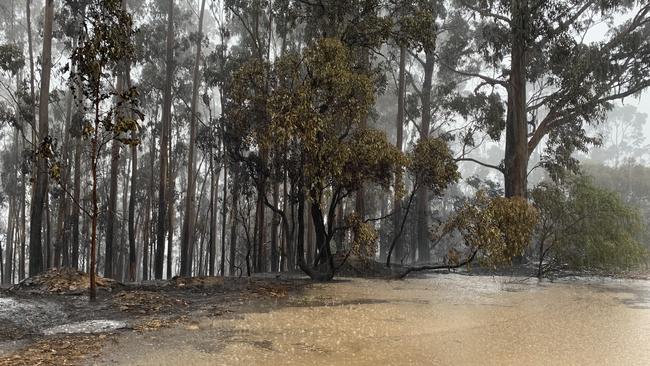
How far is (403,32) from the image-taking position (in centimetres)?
1200

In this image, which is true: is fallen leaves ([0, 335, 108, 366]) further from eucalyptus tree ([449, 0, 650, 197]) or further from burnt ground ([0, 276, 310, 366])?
eucalyptus tree ([449, 0, 650, 197])

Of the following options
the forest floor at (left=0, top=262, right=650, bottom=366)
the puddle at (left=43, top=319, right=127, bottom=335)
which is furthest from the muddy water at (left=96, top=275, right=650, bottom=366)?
the puddle at (left=43, top=319, right=127, bottom=335)

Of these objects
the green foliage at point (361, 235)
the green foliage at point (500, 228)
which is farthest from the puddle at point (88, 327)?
the green foliage at point (500, 228)

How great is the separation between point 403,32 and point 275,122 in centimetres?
459

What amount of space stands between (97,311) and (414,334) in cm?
485

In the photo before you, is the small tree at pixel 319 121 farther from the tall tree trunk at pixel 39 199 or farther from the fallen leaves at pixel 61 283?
the tall tree trunk at pixel 39 199

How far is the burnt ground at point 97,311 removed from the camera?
539 centimetres

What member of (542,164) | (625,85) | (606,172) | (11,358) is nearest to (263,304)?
(11,358)

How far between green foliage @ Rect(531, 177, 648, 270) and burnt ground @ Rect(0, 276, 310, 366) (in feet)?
23.4

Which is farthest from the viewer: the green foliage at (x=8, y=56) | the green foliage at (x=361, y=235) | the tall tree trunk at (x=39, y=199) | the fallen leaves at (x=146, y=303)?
the green foliage at (x=8, y=56)

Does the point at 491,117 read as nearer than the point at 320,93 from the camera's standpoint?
No

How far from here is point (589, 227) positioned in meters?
13.0

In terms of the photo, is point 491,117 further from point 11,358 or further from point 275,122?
point 11,358

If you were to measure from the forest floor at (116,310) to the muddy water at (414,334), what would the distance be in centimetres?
13
